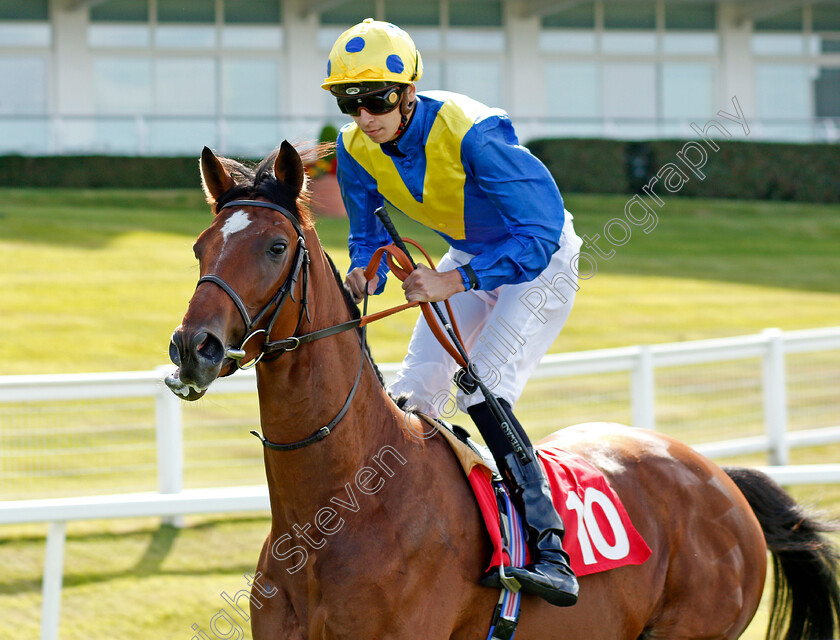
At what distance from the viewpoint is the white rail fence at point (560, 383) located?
3.84m

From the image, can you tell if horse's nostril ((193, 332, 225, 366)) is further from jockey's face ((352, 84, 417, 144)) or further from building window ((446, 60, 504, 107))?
building window ((446, 60, 504, 107))

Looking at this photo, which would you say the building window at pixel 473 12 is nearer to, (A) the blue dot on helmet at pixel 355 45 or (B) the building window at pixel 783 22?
(B) the building window at pixel 783 22

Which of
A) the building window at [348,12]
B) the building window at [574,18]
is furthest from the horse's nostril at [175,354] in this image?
the building window at [574,18]

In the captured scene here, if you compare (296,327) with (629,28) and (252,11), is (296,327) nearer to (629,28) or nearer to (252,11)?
(252,11)

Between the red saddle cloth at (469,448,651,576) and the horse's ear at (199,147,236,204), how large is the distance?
0.98 metres

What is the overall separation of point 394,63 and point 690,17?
2036 cm

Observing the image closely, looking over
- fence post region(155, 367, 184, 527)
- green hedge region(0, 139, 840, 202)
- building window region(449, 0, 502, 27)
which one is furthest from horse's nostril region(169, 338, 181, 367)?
building window region(449, 0, 502, 27)

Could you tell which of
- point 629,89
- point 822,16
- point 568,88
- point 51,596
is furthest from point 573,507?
point 822,16

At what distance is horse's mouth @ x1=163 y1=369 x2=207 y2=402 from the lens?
1.91 m

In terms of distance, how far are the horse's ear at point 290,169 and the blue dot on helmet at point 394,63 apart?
0.41 m

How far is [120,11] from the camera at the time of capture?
18.2m

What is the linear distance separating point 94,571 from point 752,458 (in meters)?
4.84

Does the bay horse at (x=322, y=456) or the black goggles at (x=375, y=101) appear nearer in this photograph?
the bay horse at (x=322, y=456)

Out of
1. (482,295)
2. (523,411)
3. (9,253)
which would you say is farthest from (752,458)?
(9,253)
